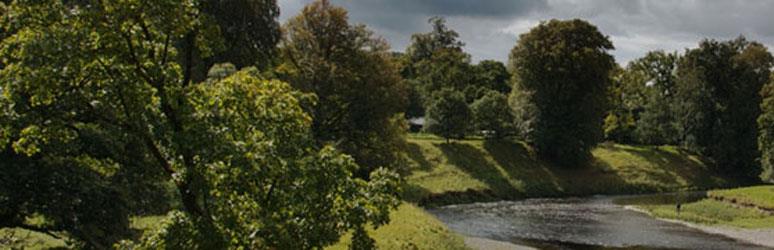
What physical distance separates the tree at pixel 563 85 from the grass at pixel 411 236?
38.4 metres

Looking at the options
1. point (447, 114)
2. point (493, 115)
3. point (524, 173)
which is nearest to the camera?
point (524, 173)

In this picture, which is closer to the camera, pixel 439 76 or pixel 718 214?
pixel 718 214

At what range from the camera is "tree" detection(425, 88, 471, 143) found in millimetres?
67312

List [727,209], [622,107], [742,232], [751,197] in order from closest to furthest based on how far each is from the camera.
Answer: [742,232], [727,209], [751,197], [622,107]

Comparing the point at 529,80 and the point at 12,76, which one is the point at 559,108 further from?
the point at 12,76

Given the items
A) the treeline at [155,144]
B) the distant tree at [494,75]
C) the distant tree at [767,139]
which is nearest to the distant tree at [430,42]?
the distant tree at [494,75]

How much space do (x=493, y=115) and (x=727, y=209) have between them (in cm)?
2952

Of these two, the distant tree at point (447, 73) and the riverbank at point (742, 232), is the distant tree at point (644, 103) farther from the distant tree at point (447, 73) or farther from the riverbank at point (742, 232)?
the riverbank at point (742, 232)

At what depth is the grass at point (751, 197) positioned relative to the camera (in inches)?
1887

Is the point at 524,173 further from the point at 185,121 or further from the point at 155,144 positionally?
the point at 185,121

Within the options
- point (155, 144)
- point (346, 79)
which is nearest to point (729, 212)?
point (346, 79)

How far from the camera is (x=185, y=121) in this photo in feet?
36.0

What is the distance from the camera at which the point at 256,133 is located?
11211mm

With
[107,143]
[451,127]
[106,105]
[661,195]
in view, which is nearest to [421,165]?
[451,127]
